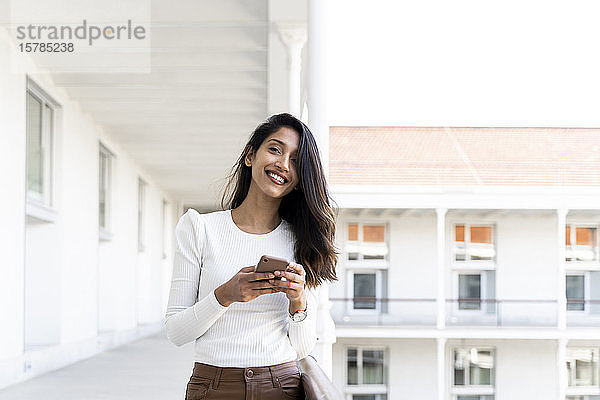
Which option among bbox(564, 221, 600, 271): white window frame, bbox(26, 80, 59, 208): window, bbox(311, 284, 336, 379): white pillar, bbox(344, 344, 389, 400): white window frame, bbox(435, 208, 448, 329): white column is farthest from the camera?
bbox(564, 221, 600, 271): white window frame

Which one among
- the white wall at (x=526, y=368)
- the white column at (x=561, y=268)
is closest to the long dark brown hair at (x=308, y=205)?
the white column at (x=561, y=268)

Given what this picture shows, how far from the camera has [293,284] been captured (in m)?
1.46

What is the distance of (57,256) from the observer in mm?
7602

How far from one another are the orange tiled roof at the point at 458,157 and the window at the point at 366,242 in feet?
3.63

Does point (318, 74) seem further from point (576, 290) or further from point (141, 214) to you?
point (576, 290)

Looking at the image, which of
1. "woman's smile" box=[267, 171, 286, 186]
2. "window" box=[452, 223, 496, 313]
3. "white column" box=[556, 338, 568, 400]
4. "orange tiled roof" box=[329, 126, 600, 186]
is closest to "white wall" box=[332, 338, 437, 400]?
"window" box=[452, 223, 496, 313]

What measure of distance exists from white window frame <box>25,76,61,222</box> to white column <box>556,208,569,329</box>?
9.83m

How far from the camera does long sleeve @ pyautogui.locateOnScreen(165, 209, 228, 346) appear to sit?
5.04 feet

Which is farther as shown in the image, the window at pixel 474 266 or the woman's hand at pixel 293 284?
Answer: the window at pixel 474 266

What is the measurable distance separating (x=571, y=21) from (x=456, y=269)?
61.0 ft

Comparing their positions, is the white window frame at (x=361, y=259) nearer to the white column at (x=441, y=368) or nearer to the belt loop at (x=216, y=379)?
the white column at (x=441, y=368)

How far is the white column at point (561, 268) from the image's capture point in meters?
15.0

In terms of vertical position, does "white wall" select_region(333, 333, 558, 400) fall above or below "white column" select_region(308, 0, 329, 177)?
below

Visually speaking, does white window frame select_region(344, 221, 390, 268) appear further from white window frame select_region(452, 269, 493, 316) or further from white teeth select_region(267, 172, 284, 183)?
white teeth select_region(267, 172, 284, 183)
